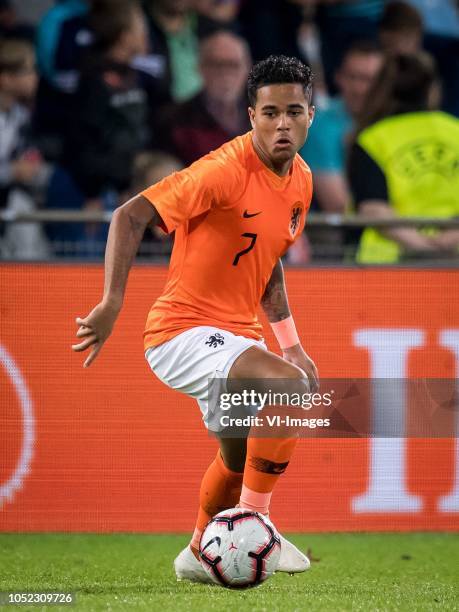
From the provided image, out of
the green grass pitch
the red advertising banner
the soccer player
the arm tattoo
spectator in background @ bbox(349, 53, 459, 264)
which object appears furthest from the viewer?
spectator in background @ bbox(349, 53, 459, 264)

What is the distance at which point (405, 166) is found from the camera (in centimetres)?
802

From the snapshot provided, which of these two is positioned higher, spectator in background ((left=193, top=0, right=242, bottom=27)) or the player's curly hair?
spectator in background ((left=193, top=0, right=242, bottom=27))

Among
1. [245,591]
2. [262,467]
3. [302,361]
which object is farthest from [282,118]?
[245,591]

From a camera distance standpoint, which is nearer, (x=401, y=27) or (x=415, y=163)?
(x=415, y=163)

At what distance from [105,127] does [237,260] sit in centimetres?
367

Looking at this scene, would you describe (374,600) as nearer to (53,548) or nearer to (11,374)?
(53,548)

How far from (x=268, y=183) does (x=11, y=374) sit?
2.34m

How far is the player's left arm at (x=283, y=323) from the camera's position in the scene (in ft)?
19.5

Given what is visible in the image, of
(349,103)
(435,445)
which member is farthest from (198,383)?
(349,103)

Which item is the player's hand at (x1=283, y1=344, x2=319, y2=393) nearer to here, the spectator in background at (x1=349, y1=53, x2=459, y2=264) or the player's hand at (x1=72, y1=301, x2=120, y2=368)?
the player's hand at (x1=72, y1=301, x2=120, y2=368)

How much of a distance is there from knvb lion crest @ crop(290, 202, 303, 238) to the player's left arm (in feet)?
1.21

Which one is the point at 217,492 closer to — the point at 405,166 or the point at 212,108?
the point at 405,166

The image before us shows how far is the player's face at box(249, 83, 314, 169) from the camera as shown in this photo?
17.4ft

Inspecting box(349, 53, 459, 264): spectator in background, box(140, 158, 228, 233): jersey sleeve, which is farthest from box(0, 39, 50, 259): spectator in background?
box(140, 158, 228, 233): jersey sleeve
